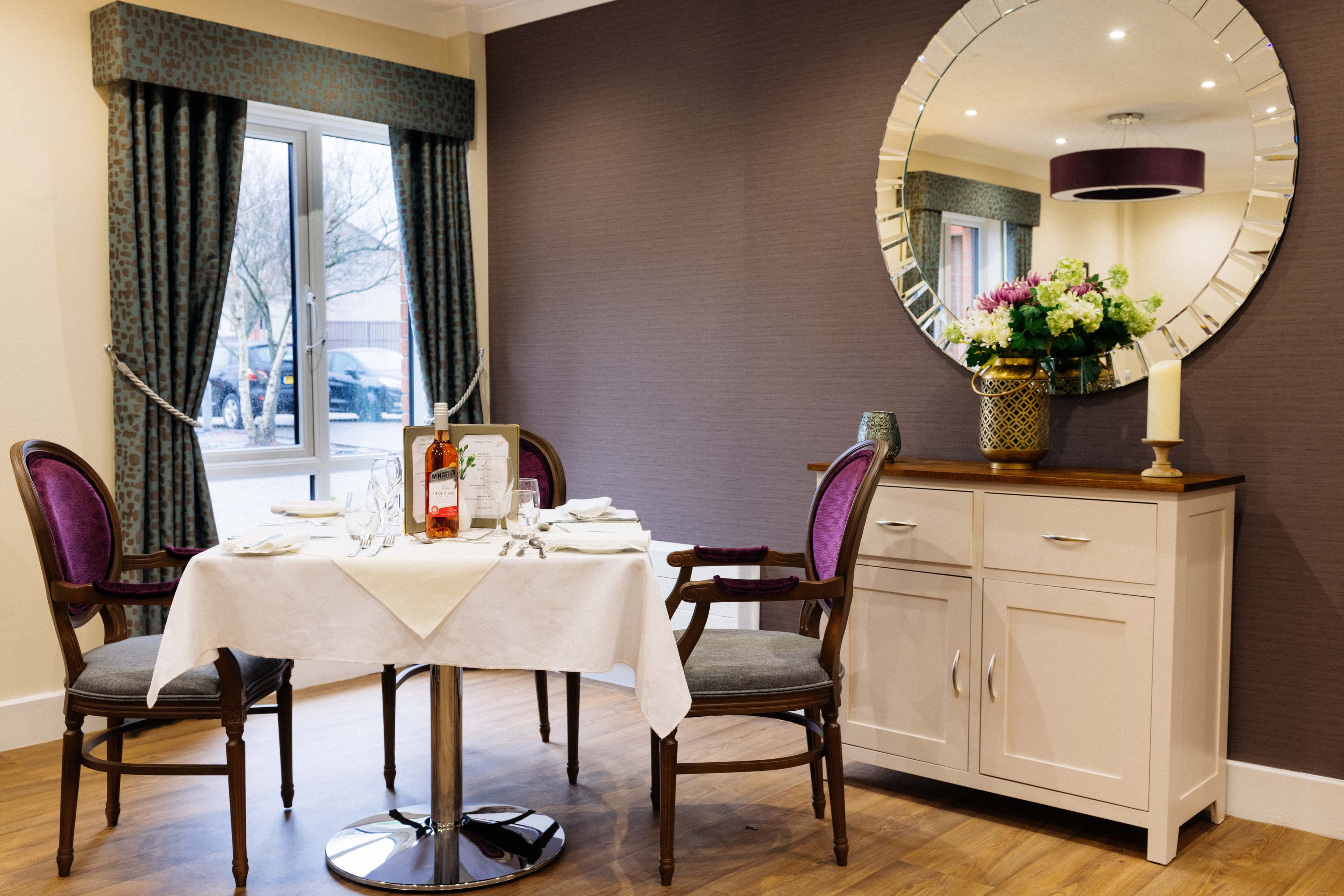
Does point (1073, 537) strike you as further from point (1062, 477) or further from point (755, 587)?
point (755, 587)

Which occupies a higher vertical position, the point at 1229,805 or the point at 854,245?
the point at 854,245

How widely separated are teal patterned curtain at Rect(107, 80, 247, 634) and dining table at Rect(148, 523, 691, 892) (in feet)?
5.04

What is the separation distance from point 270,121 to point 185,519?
151 cm

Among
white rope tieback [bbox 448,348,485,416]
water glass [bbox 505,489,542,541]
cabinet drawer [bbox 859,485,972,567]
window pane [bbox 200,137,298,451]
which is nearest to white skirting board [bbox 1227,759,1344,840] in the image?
cabinet drawer [bbox 859,485,972,567]

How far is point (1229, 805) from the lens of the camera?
120 inches

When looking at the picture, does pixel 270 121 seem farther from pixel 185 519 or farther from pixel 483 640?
pixel 483 640

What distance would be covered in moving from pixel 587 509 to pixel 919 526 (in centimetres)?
92

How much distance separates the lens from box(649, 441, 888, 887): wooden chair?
2.53m

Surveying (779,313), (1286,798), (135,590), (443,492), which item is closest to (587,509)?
(443,492)

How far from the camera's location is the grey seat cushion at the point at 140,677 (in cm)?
252

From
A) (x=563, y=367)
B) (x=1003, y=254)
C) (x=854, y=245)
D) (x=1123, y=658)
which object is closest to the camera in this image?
(x=1123, y=658)

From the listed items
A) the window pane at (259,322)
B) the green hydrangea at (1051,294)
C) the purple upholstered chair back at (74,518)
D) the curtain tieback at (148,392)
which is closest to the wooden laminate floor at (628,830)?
the purple upholstered chair back at (74,518)

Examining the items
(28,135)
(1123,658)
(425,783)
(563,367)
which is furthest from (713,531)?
(28,135)

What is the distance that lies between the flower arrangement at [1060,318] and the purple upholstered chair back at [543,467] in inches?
49.6
